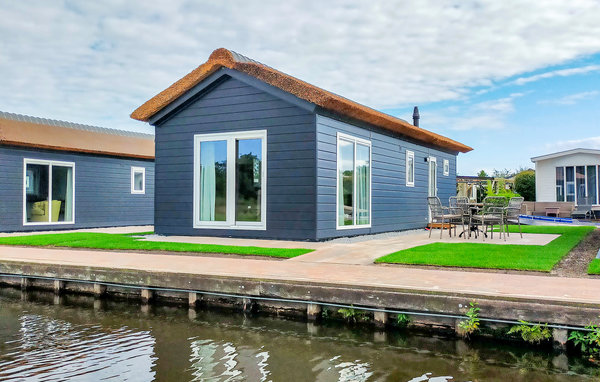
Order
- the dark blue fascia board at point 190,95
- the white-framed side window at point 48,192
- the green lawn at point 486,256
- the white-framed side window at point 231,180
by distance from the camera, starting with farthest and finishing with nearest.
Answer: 1. the white-framed side window at point 48,192
2. the dark blue fascia board at point 190,95
3. the white-framed side window at point 231,180
4. the green lawn at point 486,256

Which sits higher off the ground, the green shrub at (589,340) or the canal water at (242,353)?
the green shrub at (589,340)

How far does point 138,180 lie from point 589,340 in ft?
50.7

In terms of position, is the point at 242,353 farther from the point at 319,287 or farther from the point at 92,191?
the point at 92,191

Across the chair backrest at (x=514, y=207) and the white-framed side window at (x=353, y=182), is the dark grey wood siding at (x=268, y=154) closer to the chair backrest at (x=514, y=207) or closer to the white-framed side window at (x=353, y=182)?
the white-framed side window at (x=353, y=182)

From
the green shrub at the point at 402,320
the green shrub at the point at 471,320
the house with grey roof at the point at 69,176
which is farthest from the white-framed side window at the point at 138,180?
the green shrub at the point at 471,320

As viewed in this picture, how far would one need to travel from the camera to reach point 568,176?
875 inches

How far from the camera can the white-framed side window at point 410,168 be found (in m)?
13.8

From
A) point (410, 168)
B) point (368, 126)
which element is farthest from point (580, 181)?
point (368, 126)

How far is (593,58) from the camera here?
1848cm

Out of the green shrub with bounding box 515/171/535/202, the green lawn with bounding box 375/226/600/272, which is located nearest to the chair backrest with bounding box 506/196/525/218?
the green lawn with bounding box 375/226/600/272

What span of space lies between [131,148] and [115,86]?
311 centimetres

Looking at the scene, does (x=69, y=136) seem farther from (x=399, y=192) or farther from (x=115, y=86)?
(x=399, y=192)

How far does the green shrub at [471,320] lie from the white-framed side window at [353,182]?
5.85 meters

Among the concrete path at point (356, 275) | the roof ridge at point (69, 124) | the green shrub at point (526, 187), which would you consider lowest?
the concrete path at point (356, 275)
